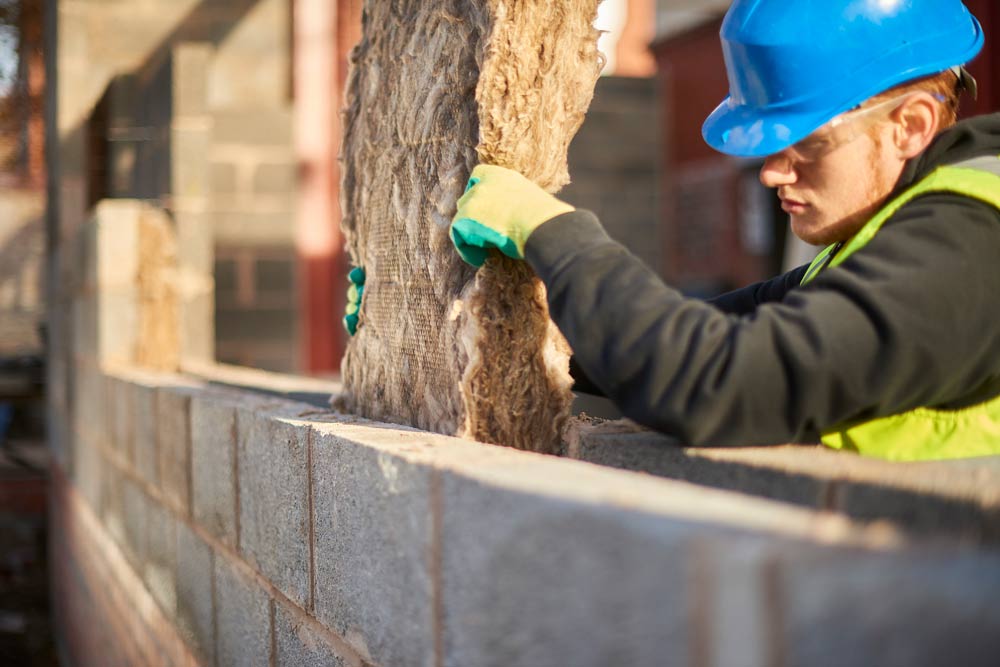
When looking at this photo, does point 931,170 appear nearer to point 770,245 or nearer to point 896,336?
point 896,336

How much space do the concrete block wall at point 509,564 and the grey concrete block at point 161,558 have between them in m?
0.23

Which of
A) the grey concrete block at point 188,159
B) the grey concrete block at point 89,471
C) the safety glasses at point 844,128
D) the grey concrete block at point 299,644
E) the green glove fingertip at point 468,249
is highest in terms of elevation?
the grey concrete block at point 188,159

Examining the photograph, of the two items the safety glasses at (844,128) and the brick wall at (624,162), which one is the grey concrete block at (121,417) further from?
the brick wall at (624,162)

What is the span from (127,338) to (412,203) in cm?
354

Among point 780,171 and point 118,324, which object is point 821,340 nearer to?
point 780,171

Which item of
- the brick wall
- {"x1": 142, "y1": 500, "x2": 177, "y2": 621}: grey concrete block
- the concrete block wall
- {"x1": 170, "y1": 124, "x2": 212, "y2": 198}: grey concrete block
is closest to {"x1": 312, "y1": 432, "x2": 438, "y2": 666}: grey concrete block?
the concrete block wall

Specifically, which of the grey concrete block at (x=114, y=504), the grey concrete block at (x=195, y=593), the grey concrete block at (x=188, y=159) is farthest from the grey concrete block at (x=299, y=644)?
the grey concrete block at (x=188, y=159)

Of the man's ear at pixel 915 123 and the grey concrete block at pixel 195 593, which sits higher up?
the man's ear at pixel 915 123

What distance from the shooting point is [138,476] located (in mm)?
4289

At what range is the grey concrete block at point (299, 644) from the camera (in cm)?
206

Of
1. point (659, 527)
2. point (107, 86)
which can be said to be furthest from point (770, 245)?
point (659, 527)

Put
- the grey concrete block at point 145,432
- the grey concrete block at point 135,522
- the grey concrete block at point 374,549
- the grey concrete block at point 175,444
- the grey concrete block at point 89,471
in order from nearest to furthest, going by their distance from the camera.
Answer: the grey concrete block at point 374,549 → the grey concrete block at point 175,444 → the grey concrete block at point 145,432 → the grey concrete block at point 135,522 → the grey concrete block at point 89,471

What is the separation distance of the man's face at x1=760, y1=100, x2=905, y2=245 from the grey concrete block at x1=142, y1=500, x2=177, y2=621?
253cm

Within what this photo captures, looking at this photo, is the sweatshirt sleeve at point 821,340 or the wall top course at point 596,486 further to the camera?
the sweatshirt sleeve at point 821,340
